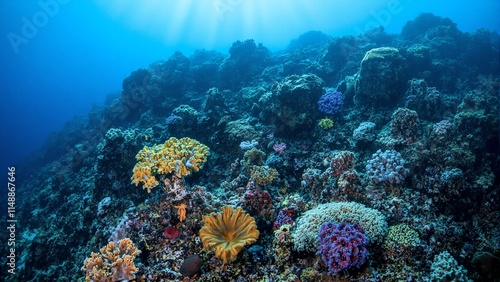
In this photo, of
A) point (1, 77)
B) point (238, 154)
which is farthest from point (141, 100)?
point (1, 77)

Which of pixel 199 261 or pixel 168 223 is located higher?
pixel 168 223

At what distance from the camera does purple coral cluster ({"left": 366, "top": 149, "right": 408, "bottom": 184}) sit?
265 inches

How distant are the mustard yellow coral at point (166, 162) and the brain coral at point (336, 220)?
10.1ft

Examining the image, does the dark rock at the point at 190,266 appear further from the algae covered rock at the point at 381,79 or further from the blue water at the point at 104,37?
the blue water at the point at 104,37

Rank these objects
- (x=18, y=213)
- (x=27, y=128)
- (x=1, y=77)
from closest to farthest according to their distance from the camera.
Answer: (x=18, y=213), (x=27, y=128), (x=1, y=77)

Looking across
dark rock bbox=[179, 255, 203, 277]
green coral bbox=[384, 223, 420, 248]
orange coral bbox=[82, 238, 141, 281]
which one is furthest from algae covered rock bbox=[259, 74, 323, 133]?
orange coral bbox=[82, 238, 141, 281]

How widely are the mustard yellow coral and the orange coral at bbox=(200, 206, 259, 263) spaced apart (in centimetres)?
174

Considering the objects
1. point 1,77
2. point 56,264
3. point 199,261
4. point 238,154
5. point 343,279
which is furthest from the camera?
point 1,77

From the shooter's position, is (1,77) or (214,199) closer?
(214,199)

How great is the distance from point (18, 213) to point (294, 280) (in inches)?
734

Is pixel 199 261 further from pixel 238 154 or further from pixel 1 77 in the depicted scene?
pixel 1 77

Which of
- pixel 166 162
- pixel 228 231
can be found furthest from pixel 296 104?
pixel 228 231

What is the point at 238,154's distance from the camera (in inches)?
393

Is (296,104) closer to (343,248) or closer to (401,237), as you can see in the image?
(401,237)
